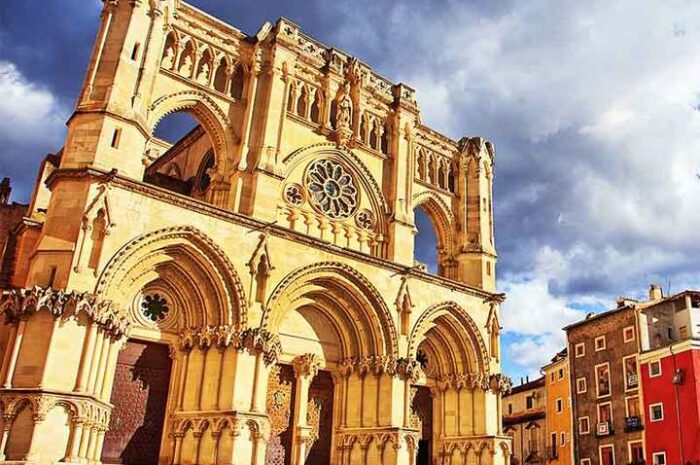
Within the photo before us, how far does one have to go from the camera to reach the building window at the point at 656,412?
2858 cm

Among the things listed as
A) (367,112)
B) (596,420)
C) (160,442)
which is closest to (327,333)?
(160,442)

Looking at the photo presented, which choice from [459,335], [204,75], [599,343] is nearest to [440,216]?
[459,335]


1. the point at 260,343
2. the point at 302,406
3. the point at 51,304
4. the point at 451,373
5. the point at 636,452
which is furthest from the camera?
the point at 636,452

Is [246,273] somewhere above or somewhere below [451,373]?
Result: above

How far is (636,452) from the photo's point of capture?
2941cm

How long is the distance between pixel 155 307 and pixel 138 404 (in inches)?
92.1

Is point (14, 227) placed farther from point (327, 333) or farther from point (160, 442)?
point (327, 333)

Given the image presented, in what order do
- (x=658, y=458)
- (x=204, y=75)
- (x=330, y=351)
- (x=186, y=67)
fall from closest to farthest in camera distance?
(x=186, y=67)
(x=204, y=75)
(x=330, y=351)
(x=658, y=458)

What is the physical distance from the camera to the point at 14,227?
18.3 m

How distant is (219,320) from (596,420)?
2301cm

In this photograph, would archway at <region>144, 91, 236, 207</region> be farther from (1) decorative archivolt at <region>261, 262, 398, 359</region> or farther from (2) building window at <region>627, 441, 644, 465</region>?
(2) building window at <region>627, 441, 644, 465</region>

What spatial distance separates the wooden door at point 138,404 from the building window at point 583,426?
2381cm

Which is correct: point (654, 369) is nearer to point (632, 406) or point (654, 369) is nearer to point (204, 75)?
point (632, 406)

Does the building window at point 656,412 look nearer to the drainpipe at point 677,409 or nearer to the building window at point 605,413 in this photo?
the drainpipe at point 677,409
